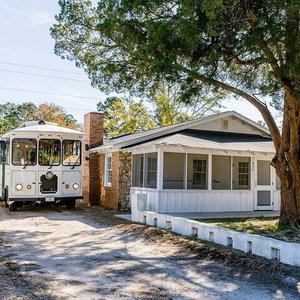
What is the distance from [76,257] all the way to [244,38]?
5969mm

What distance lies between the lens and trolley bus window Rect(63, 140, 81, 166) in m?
15.5

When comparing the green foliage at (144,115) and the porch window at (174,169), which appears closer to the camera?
the porch window at (174,169)

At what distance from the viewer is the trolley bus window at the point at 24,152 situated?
14.8 meters

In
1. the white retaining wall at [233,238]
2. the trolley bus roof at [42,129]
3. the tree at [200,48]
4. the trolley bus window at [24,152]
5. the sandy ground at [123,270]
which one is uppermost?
the tree at [200,48]

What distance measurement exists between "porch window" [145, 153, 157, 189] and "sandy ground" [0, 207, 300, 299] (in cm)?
454

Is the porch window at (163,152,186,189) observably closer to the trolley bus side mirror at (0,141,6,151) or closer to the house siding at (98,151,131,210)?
the house siding at (98,151,131,210)

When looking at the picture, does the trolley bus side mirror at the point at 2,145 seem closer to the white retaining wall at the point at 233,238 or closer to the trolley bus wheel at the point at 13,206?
the trolley bus wheel at the point at 13,206

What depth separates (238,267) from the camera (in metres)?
7.09

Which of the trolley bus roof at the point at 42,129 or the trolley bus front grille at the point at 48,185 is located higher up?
the trolley bus roof at the point at 42,129

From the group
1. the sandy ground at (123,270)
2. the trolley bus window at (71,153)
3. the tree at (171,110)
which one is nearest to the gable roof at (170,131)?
the trolley bus window at (71,153)

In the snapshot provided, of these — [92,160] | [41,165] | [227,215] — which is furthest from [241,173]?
[41,165]

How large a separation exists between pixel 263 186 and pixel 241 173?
98 cm

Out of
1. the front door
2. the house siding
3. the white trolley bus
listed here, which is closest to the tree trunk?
the front door

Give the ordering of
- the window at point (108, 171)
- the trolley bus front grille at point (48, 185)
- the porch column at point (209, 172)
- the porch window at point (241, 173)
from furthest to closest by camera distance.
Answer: the window at point (108, 171) < the porch window at point (241, 173) < the trolley bus front grille at point (48, 185) < the porch column at point (209, 172)
